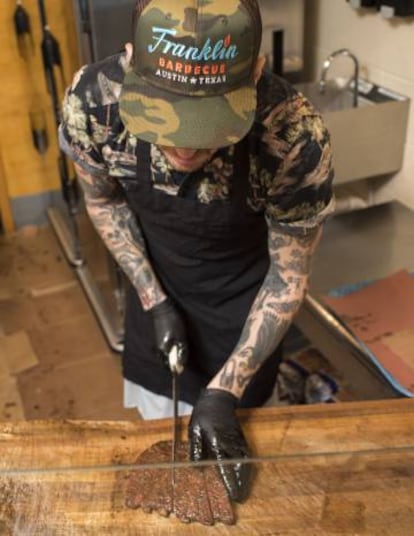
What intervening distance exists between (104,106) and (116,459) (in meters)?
0.53

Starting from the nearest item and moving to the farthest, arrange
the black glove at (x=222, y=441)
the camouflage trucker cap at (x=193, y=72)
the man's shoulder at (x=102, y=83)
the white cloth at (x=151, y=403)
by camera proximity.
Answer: the camouflage trucker cap at (x=193, y=72) < the black glove at (x=222, y=441) < the man's shoulder at (x=102, y=83) < the white cloth at (x=151, y=403)

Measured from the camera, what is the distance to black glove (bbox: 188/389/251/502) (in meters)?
0.91

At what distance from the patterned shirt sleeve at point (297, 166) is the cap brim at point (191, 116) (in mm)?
121

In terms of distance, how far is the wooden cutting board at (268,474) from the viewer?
0.87 meters

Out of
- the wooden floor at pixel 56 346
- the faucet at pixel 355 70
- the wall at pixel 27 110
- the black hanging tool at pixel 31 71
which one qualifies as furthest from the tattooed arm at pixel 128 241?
the black hanging tool at pixel 31 71

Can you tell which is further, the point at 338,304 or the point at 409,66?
the point at 409,66

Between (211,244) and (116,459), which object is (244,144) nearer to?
(211,244)

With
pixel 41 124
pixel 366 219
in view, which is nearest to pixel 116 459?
pixel 366 219

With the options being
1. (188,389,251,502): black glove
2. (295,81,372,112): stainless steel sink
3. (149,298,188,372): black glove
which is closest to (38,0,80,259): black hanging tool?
(295,81,372,112): stainless steel sink

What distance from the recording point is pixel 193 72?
2.70ft

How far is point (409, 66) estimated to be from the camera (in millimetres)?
1813

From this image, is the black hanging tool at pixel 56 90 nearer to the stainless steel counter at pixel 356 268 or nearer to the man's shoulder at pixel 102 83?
the stainless steel counter at pixel 356 268

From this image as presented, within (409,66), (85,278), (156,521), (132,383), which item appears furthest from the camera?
(85,278)

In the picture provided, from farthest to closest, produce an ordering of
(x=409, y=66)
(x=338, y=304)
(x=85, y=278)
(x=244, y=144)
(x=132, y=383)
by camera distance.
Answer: (x=85, y=278)
(x=409, y=66)
(x=338, y=304)
(x=132, y=383)
(x=244, y=144)
